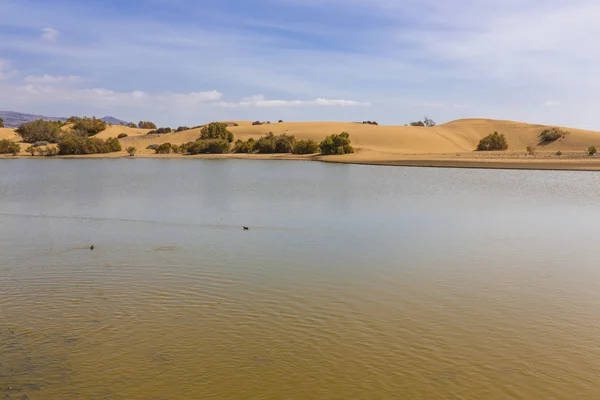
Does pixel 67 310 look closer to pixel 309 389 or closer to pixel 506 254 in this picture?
pixel 309 389

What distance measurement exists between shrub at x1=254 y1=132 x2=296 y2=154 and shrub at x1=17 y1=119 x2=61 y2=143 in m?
28.2

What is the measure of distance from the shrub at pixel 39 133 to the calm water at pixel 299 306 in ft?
196

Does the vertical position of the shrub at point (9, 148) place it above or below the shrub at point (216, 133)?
below

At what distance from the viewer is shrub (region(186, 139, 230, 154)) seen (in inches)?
2494

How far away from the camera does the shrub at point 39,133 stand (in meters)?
71.1

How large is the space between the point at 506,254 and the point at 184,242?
7.17 m

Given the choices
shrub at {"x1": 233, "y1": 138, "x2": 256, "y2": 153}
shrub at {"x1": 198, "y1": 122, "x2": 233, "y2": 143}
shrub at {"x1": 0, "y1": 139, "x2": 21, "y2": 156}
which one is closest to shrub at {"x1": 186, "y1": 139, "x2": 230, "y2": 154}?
shrub at {"x1": 233, "y1": 138, "x2": 256, "y2": 153}

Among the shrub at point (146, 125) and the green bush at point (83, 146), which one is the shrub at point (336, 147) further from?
the shrub at point (146, 125)

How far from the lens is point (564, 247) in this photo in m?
12.4

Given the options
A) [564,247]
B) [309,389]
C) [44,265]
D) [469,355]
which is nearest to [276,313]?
[309,389]

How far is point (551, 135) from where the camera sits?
71.1 metres

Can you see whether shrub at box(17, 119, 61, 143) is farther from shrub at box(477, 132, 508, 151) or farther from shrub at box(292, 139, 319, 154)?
shrub at box(477, 132, 508, 151)

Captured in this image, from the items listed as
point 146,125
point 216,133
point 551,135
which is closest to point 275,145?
point 216,133

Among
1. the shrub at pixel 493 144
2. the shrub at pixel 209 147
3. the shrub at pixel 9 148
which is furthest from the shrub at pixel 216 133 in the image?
the shrub at pixel 493 144
